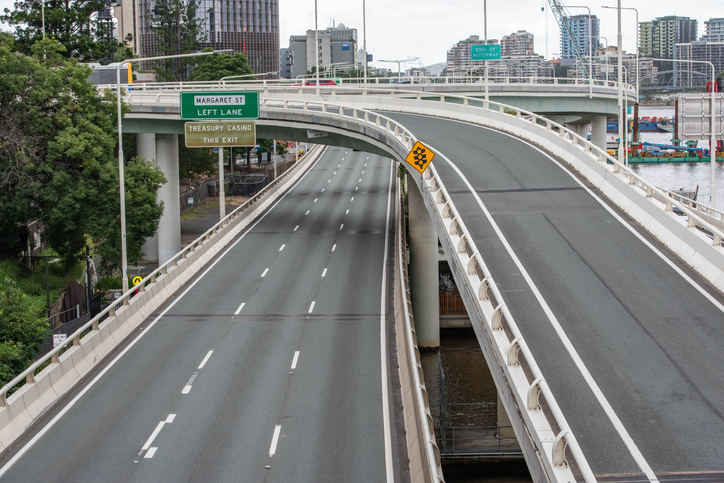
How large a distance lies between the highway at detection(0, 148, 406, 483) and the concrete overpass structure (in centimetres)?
439

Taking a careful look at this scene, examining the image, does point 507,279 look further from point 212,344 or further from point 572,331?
point 212,344

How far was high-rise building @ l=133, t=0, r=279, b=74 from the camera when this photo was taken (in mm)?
188875

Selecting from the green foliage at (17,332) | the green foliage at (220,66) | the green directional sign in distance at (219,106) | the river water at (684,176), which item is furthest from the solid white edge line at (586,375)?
the green foliage at (220,66)

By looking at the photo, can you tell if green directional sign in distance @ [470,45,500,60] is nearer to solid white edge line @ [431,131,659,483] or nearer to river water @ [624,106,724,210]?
solid white edge line @ [431,131,659,483]

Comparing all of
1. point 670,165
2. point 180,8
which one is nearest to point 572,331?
point 180,8

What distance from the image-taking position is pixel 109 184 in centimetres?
3816

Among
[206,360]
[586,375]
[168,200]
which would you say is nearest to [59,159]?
[168,200]

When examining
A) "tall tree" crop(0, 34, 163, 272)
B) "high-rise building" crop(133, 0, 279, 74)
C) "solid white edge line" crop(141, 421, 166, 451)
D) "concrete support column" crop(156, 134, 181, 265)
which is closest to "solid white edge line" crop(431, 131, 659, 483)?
"solid white edge line" crop(141, 421, 166, 451)

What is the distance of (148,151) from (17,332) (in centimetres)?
3278

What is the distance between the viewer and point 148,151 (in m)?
56.6

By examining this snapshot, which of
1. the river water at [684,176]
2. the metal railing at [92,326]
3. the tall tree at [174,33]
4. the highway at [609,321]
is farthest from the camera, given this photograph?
the tall tree at [174,33]

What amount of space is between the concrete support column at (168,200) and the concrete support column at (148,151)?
156 cm

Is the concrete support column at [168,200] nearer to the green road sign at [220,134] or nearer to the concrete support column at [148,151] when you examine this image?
the concrete support column at [148,151]

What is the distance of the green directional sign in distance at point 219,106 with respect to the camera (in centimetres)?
4144
